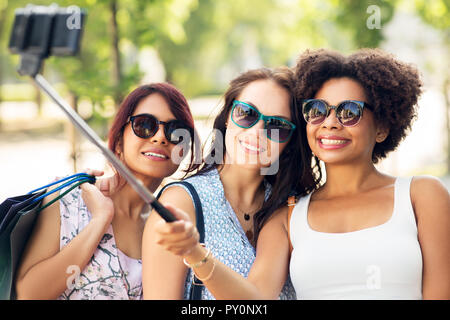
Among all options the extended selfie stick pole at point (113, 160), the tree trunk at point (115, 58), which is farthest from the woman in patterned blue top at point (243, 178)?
the tree trunk at point (115, 58)

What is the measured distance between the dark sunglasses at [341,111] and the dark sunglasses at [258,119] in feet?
0.47

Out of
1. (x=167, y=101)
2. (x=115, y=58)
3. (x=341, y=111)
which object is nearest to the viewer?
(x=341, y=111)

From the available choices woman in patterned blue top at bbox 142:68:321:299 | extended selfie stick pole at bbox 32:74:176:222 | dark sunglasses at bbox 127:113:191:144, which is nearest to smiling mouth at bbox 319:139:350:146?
woman in patterned blue top at bbox 142:68:321:299

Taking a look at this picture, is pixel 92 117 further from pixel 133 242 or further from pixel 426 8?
pixel 426 8

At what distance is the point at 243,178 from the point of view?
9.77 feet

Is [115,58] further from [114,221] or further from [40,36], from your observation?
[40,36]

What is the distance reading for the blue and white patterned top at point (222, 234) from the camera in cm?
266

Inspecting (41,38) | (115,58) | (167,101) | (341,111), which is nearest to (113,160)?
(41,38)

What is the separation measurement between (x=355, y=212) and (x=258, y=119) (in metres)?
0.65

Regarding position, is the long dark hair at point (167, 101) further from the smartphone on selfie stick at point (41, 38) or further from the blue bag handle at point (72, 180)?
the smartphone on selfie stick at point (41, 38)

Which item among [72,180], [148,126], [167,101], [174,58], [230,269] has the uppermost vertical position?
[174,58]

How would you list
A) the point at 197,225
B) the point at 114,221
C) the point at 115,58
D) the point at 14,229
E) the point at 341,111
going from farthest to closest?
the point at 115,58 < the point at 114,221 < the point at 341,111 < the point at 197,225 < the point at 14,229
